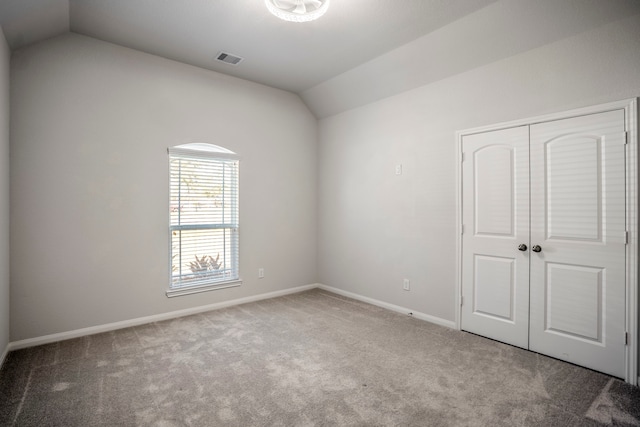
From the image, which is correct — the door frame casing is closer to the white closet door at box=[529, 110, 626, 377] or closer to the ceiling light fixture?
the white closet door at box=[529, 110, 626, 377]

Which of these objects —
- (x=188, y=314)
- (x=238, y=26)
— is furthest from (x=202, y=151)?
(x=188, y=314)

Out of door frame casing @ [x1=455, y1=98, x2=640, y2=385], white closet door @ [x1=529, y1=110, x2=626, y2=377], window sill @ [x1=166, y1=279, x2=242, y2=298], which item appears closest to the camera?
door frame casing @ [x1=455, y1=98, x2=640, y2=385]

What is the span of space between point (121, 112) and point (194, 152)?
0.85 m

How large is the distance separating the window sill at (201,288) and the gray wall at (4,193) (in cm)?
140

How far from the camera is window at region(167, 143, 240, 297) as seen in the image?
12.9ft

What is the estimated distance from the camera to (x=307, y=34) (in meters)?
3.27

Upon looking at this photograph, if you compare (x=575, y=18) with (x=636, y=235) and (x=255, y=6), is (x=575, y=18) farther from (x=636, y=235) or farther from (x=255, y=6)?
(x=255, y=6)

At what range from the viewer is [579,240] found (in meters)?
2.74

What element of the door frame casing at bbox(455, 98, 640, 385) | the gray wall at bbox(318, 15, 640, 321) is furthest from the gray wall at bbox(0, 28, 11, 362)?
the door frame casing at bbox(455, 98, 640, 385)

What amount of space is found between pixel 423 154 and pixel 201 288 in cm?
321

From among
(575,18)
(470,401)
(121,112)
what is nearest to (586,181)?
(575,18)

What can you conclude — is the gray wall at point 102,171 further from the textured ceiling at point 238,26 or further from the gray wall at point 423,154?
the gray wall at point 423,154

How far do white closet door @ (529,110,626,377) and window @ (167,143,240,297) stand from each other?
3.47m

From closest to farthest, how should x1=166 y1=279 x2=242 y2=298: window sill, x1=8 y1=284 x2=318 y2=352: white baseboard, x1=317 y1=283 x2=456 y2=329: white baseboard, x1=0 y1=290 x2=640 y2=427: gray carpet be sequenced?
x1=0 y1=290 x2=640 y2=427: gray carpet
x1=8 y1=284 x2=318 y2=352: white baseboard
x1=317 y1=283 x2=456 y2=329: white baseboard
x1=166 y1=279 x2=242 y2=298: window sill
